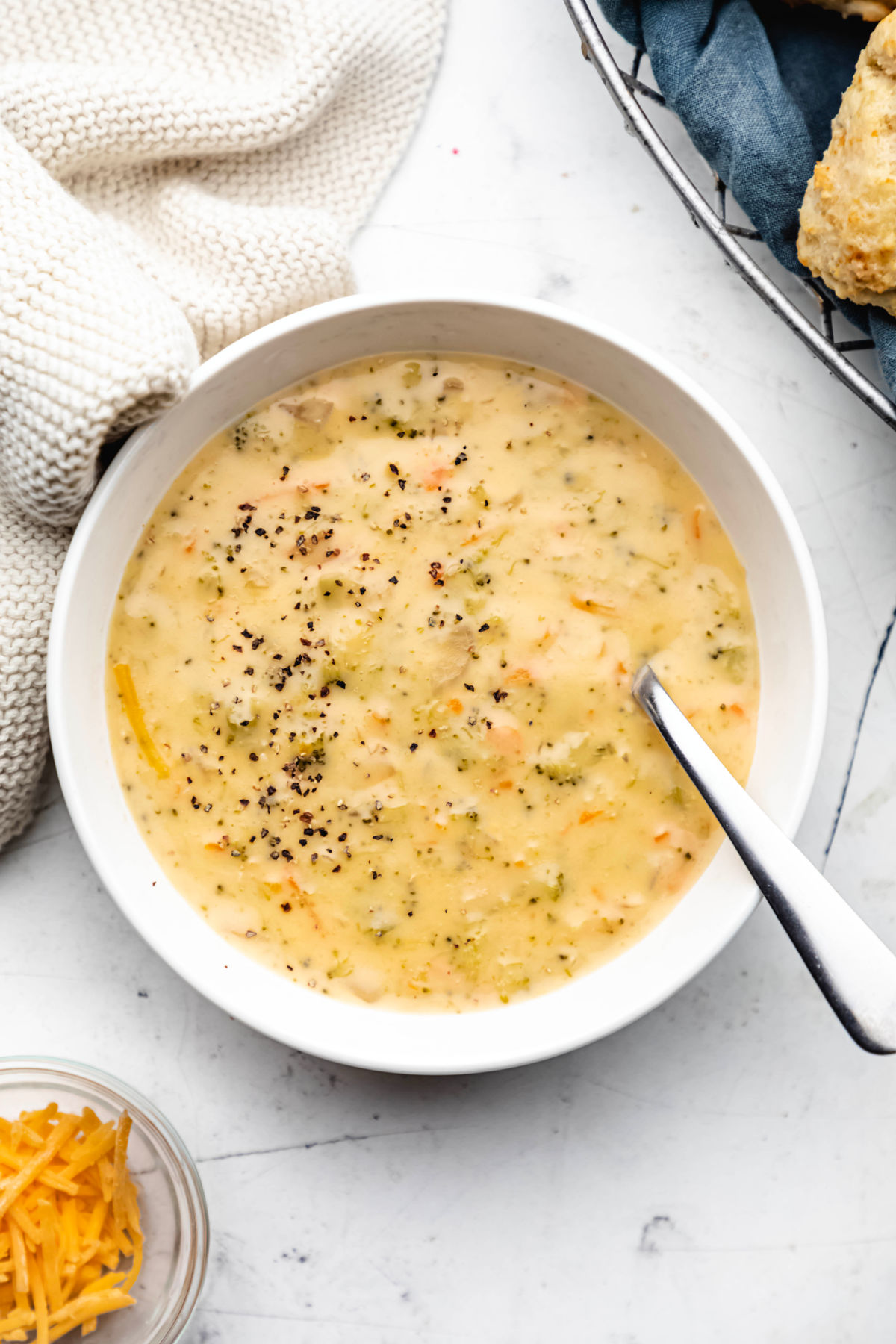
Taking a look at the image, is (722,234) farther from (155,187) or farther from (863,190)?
(155,187)

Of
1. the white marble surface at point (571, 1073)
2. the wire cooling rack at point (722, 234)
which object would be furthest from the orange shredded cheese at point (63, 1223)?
the wire cooling rack at point (722, 234)

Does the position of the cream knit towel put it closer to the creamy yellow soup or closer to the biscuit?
the creamy yellow soup

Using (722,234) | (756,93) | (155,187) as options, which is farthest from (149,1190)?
(756,93)

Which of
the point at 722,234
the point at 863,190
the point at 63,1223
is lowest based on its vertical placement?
the point at 63,1223

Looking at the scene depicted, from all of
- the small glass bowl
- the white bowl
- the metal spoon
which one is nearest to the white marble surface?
the small glass bowl

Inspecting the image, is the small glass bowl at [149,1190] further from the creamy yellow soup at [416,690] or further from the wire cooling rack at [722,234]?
the wire cooling rack at [722,234]

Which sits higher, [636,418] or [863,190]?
[863,190]
